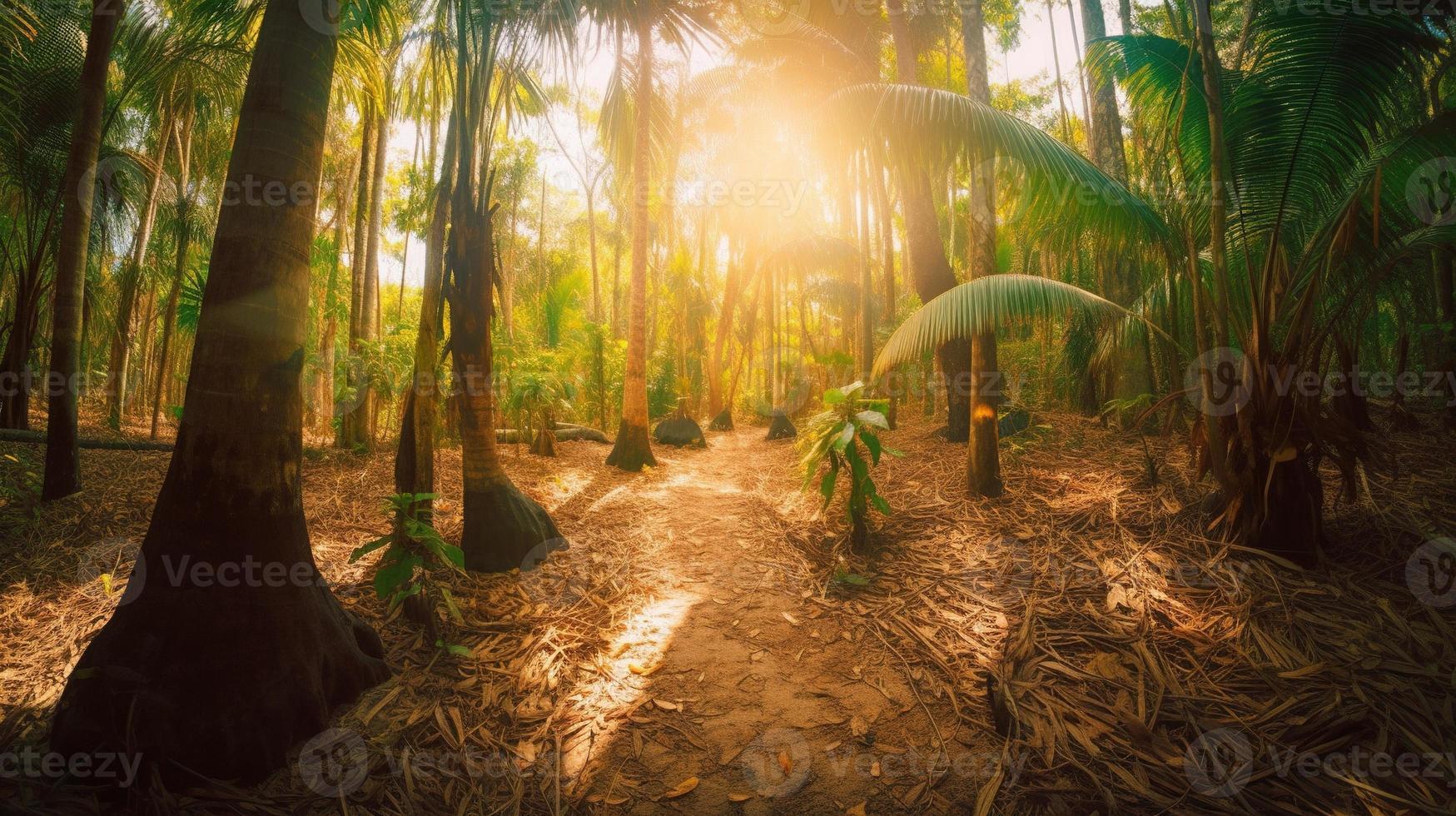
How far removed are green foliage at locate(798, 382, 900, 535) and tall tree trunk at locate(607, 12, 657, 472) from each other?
12.3ft

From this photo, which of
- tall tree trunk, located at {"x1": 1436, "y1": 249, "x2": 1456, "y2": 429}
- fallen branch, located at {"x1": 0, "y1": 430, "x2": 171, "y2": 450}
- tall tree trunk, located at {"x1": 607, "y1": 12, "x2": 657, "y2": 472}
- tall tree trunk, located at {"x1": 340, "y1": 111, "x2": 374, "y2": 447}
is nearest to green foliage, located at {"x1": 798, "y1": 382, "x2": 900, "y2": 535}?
tall tree trunk, located at {"x1": 607, "y1": 12, "x2": 657, "y2": 472}

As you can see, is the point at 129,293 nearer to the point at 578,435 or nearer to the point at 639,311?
the point at 578,435

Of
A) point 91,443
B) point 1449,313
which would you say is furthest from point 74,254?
point 1449,313

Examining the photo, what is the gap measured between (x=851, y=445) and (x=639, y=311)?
194 inches

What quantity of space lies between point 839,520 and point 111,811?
12.2ft

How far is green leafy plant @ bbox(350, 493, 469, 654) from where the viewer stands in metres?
2.39

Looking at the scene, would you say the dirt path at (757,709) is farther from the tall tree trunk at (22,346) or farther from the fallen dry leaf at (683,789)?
the tall tree trunk at (22,346)

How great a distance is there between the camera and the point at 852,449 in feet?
11.2

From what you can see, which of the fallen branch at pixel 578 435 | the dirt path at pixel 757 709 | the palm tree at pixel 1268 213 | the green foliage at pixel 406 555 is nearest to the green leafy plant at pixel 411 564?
the green foliage at pixel 406 555

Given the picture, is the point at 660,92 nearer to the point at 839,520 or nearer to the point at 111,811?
the point at 839,520

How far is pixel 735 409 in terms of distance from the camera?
63.9 ft

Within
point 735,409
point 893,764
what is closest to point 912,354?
point 893,764

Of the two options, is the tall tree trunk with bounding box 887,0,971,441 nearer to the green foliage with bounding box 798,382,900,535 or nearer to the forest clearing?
the forest clearing

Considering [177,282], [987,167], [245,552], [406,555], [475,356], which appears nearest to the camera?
[245,552]
